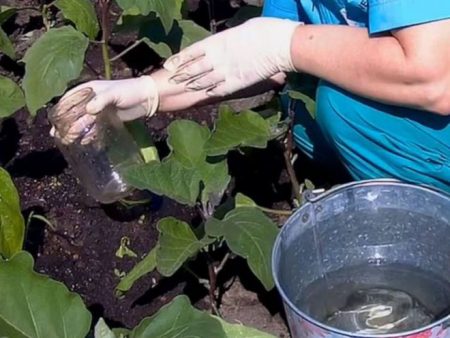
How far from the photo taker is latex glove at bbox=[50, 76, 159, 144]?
2.26 metres

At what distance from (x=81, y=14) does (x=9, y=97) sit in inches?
8.7

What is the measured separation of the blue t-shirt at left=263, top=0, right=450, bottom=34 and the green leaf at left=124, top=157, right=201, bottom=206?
365 millimetres

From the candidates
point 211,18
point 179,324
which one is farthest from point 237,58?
point 179,324

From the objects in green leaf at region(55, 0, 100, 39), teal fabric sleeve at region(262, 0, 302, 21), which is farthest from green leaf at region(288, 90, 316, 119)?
green leaf at region(55, 0, 100, 39)

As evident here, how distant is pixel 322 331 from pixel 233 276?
0.57m

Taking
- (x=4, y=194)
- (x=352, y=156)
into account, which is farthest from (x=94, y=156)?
(x=352, y=156)

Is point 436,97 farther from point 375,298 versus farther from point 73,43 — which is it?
point 73,43

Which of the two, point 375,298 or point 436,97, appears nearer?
point 436,97

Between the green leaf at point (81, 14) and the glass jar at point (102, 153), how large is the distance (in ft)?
0.66

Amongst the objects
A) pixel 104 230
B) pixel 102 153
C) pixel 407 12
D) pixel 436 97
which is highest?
pixel 407 12

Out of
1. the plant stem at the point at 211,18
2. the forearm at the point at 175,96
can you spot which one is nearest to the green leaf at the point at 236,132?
the forearm at the point at 175,96

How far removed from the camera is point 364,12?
2.12 meters

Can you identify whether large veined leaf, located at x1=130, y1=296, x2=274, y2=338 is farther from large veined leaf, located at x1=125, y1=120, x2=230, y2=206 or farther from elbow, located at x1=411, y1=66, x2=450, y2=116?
elbow, located at x1=411, y1=66, x2=450, y2=116

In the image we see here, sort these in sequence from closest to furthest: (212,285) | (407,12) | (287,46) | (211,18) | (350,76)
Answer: (407,12), (350,76), (287,46), (212,285), (211,18)
